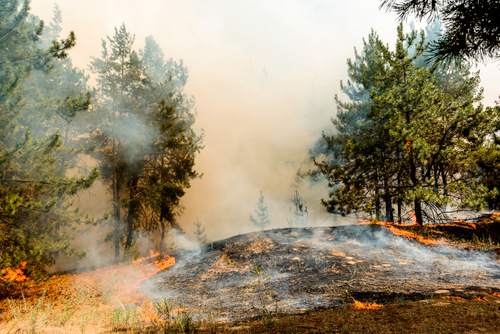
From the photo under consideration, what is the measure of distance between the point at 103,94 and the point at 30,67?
12427 mm

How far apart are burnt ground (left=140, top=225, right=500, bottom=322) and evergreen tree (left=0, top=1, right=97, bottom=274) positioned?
406 cm

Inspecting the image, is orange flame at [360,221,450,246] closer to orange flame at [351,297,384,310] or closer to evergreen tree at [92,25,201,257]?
orange flame at [351,297,384,310]

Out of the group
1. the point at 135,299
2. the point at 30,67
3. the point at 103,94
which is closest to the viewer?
the point at 135,299

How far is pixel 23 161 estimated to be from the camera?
7.53 meters

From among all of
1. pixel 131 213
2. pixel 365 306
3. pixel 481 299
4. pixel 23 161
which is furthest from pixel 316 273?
pixel 131 213

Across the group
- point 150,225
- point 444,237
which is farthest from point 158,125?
point 444,237

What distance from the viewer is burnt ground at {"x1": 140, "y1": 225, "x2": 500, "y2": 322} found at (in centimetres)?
483

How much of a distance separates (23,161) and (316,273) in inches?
379

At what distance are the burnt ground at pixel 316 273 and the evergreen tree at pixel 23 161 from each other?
13.3ft

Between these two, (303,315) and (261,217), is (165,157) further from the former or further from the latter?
(261,217)

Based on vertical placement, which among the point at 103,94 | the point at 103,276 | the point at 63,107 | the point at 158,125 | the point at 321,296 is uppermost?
the point at 103,94

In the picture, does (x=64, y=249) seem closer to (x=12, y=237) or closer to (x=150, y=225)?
(x=12, y=237)

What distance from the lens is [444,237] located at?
952cm

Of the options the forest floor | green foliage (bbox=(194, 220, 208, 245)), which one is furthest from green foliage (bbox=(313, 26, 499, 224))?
green foliage (bbox=(194, 220, 208, 245))
